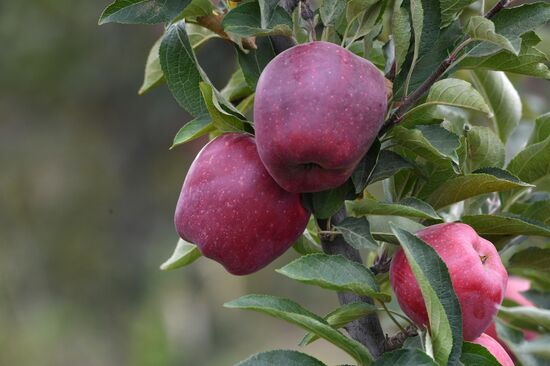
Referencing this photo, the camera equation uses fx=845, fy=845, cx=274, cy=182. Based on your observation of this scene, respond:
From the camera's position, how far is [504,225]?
76 centimetres

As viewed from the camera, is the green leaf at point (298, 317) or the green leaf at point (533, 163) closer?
the green leaf at point (298, 317)

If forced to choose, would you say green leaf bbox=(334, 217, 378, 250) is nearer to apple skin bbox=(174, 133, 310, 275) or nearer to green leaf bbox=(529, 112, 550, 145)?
apple skin bbox=(174, 133, 310, 275)

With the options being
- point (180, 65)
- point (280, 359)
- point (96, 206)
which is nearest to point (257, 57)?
point (180, 65)

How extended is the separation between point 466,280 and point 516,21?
23cm

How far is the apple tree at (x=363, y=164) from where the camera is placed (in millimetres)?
663

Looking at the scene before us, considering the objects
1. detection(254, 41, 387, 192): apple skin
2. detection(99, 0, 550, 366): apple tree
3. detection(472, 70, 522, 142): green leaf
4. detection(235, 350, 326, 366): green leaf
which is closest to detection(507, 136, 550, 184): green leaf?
detection(99, 0, 550, 366): apple tree

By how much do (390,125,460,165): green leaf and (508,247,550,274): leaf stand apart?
19 cm

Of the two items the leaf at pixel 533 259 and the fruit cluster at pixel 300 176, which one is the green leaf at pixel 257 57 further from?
the leaf at pixel 533 259

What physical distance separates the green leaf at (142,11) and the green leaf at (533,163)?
14.2 inches

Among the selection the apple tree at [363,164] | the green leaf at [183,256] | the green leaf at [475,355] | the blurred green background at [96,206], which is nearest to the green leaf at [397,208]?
the apple tree at [363,164]

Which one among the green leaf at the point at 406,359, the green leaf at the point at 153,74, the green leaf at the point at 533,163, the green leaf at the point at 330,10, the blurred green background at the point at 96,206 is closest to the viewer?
the green leaf at the point at 406,359

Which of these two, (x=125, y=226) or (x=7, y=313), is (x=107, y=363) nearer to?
(x=7, y=313)

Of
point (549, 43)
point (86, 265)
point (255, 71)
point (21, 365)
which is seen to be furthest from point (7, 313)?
point (255, 71)

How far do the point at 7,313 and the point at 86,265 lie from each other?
2.88 feet
